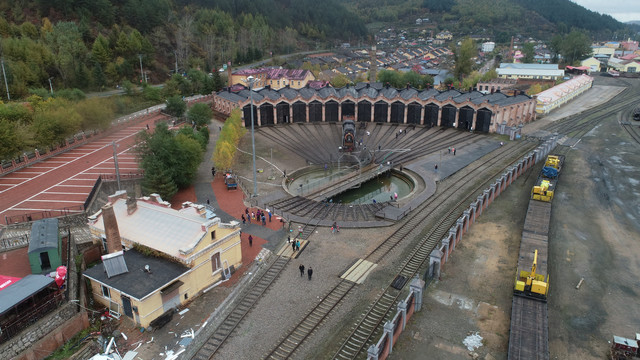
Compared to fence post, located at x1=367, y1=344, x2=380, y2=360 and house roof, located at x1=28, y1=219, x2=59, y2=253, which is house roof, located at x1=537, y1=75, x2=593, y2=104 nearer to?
fence post, located at x1=367, y1=344, x2=380, y2=360

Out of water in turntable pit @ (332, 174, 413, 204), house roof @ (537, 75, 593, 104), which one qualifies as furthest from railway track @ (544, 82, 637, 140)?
water in turntable pit @ (332, 174, 413, 204)

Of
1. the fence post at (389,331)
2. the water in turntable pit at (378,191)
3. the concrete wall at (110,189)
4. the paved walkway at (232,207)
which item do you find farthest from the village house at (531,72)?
the fence post at (389,331)

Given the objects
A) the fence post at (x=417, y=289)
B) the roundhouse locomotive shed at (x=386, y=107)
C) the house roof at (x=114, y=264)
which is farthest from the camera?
the roundhouse locomotive shed at (x=386, y=107)

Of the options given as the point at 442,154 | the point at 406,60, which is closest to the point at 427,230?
the point at 442,154

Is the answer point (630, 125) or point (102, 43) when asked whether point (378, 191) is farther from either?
point (102, 43)

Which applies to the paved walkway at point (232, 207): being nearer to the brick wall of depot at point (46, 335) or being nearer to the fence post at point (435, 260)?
the brick wall of depot at point (46, 335)

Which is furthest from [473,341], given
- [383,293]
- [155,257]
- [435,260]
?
[155,257]
